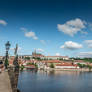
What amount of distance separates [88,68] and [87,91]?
101 metres

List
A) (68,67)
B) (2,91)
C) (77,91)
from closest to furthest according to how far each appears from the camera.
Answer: (2,91)
(77,91)
(68,67)

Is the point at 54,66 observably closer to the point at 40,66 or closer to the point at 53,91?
the point at 40,66

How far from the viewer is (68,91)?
102 ft

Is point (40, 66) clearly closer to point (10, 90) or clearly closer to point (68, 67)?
point (68, 67)

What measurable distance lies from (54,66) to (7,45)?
4054 inches

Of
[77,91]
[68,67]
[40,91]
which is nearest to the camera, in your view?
[40,91]

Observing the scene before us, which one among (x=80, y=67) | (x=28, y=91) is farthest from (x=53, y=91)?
(x=80, y=67)

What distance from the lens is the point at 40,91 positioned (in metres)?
29.3

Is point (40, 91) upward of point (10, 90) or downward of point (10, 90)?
downward

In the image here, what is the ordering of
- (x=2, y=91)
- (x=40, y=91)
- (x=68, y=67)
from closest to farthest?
(x=2, y=91), (x=40, y=91), (x=68, y=67)

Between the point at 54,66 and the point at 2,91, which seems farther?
the point at 54,66

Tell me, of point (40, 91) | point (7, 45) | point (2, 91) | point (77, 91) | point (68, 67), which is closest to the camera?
point (2, 91)

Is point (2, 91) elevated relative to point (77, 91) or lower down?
elevated

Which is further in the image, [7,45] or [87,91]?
[87,91]
